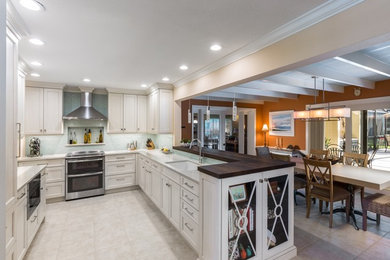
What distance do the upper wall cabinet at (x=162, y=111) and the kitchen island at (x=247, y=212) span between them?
8.53 ft

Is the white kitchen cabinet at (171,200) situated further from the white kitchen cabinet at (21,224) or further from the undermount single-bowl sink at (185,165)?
the white kitchen cabinet at (21,224)

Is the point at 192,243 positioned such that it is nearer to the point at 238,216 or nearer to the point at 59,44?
the point at 238,216

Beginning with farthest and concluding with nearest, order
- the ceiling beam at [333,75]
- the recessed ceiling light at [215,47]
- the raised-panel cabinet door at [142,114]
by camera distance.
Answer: the raised-panel cabinet door at [142,114]
the ceiling beam at [333,75]
the recessed ceiling light at [215,47]

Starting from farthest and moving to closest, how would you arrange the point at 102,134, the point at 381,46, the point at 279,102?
1. the point at 279,102
2. the point at 102,134
3. the point at 381,46

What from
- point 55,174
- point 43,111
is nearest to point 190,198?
point 55,174

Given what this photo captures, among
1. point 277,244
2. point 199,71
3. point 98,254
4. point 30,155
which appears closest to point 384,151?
point 277,244

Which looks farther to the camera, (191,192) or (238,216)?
(191,192)

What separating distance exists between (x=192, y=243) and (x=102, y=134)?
377 centimetres

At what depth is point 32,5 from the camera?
5.25 ft

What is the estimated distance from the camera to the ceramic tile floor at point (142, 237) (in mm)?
2314

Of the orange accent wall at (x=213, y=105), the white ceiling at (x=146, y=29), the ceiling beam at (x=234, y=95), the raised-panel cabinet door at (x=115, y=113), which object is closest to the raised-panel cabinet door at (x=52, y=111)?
the raised-panel cabinet door at (x=115, y=113)

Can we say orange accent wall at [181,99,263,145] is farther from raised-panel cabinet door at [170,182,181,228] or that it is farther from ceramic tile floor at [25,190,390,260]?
raised-panel cabinet door at [170,182,181,228]

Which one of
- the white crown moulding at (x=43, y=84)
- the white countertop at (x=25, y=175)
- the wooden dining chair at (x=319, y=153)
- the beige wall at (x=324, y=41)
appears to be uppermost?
the white crown moulding at (x=43, y=84)

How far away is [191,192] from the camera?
89.4 inches
